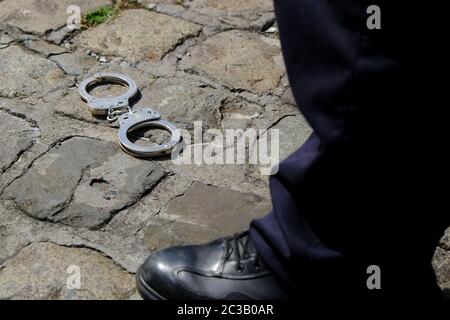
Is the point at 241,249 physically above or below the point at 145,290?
above

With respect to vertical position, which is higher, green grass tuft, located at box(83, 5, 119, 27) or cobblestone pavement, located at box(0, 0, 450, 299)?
green grass tuft, located at box(83, 5, 119, 27)

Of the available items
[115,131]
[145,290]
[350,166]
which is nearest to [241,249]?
[145,290]

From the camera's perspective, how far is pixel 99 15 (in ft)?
10.6

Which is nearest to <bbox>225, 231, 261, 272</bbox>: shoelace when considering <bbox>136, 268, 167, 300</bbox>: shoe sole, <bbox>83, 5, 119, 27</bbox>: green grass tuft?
<bbox>136, 268, 167, 300</bbox>: shoe sole

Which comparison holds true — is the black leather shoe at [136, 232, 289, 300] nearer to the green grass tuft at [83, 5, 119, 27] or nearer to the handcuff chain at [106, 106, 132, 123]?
the handcuff chain at [106, 106, 132, 123]

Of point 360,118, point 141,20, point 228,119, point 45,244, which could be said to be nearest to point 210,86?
point 228,119

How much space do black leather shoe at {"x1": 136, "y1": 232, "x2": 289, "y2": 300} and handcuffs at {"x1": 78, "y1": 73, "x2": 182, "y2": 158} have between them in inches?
23.7

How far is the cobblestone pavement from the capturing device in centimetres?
212

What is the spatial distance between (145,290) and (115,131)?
0.83 meters

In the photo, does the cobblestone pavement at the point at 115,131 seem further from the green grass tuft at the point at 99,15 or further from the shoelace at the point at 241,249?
the shoelace at the point at 241,249

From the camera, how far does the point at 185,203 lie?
2.32 meters

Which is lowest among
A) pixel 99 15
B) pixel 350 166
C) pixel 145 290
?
pixel 145 290

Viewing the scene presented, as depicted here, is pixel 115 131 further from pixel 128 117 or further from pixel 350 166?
pixel 350 166

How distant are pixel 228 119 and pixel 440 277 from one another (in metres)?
0.97
